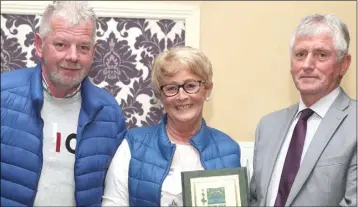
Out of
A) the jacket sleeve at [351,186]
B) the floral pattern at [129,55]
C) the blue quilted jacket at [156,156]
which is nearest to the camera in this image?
the jacket sleeve at [351,186]

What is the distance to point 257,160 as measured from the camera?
1.95 meters

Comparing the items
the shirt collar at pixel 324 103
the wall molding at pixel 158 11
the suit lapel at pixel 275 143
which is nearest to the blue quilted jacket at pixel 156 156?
the suit lapel at pixel 275 143

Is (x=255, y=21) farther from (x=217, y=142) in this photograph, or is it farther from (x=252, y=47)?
(x=217, y=142)

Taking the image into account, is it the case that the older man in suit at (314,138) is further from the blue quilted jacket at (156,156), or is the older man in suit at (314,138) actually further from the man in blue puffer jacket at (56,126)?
the man in blue puffer jacket at (56,126)

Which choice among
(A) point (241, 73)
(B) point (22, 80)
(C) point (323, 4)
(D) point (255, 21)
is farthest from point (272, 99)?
(B) point (22, 80)

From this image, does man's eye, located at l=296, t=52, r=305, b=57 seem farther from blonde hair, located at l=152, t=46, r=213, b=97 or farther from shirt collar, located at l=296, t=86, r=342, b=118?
blonde hair, located at l=152, t=46, r=213, b=97

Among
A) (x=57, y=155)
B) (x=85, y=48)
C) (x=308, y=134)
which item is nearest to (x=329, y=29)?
(x=308, y=134)

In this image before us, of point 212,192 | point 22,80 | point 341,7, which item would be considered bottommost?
point 212,192

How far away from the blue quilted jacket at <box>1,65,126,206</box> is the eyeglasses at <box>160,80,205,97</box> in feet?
0.99

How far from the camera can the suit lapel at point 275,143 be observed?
6.04ft

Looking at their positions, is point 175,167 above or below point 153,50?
below

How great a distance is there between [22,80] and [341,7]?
5.70ft

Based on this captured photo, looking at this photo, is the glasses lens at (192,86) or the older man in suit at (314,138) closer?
the older man in suit at (314,138)

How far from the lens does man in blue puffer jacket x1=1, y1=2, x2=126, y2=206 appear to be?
5.99 ft
